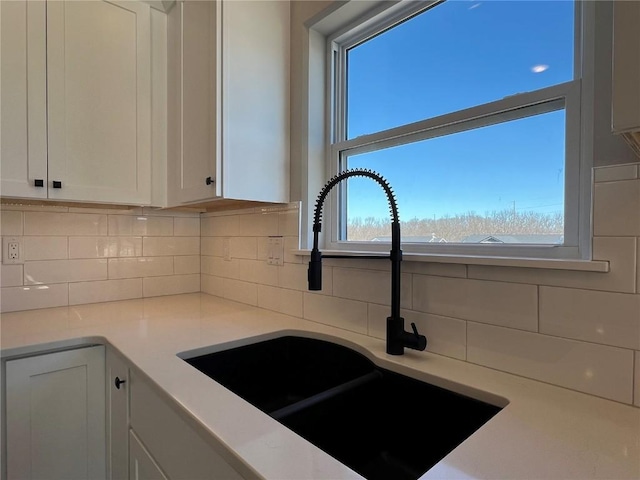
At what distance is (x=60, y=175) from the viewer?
4.67ft

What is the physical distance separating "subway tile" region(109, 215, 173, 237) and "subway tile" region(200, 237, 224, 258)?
189 mm

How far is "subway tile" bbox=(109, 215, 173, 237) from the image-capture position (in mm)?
1785

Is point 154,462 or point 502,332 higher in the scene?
point 502,332

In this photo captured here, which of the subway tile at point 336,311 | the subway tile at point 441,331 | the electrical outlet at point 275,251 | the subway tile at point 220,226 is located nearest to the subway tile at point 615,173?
the subway tile at point 441,331

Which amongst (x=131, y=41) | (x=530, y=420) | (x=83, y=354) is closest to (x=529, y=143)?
(x=530, y=420)

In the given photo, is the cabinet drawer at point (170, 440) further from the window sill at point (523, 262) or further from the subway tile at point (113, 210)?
the subway tile at point (113, 210)

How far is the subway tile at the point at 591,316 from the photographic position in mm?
697

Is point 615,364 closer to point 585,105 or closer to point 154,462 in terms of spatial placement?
point 585,105

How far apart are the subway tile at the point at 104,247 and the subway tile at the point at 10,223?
0.19m

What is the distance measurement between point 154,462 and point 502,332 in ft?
2.99

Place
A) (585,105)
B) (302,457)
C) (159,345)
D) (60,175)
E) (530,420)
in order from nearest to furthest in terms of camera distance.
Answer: (302,457)
(530,420)
(585,105)
(159,345)
(60,175)

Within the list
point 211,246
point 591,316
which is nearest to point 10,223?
point 211,246

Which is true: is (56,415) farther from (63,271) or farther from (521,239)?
(521,239)

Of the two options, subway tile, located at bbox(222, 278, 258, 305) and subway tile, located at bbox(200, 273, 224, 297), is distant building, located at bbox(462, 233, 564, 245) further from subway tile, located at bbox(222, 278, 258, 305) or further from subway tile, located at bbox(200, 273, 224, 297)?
subway tile, located at bbox(200, 273, 224, 297)
